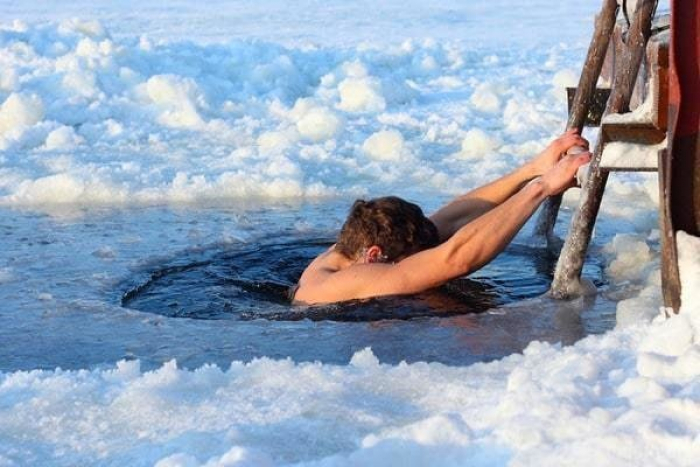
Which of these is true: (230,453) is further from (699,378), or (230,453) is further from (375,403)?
(699,378)

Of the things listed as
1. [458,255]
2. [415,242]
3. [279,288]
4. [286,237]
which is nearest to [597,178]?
[458,255]

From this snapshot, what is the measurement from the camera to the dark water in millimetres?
5145

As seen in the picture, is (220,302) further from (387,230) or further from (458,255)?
(458,255)

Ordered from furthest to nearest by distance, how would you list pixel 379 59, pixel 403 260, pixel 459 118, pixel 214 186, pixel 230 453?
pixel 379 59
pixel 459 118
pixel 214 186
pixel 403 260
pixel 230 453

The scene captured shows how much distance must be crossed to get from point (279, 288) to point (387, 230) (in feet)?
2.38

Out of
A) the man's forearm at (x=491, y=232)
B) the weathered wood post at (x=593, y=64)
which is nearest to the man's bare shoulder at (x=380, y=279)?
the man's forearm at (x=491, y=232)

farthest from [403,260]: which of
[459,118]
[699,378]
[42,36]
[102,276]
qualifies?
[42,36]

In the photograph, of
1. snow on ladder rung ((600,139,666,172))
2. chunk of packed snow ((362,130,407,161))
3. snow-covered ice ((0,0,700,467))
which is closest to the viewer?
snow-covered ice ((0,0,700,467))

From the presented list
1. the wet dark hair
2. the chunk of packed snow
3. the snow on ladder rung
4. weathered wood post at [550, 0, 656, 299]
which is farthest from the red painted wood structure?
the chunk of packed snow

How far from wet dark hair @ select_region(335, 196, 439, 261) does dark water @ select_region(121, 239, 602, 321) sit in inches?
10.2

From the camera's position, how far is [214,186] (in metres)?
7.87

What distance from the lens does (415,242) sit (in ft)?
18.1

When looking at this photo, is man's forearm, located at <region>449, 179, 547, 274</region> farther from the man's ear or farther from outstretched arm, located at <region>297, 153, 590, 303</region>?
the man's ear

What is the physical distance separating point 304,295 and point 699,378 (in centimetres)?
263
